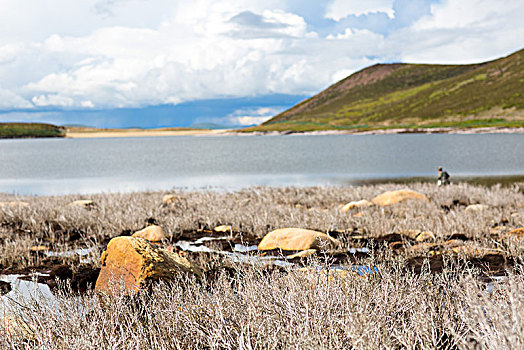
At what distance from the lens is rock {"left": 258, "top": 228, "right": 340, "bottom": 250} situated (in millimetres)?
6875

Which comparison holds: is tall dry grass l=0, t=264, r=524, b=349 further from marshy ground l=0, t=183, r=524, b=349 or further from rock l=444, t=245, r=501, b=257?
rock l=444, t=245, r=501, b=257

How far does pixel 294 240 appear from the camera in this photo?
7035 mm

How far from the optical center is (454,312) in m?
3.48

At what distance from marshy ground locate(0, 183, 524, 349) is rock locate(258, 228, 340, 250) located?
0.37 m

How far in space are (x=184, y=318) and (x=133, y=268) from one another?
175 centimetres

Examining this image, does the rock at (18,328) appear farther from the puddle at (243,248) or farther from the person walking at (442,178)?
the person walking at (442,178)

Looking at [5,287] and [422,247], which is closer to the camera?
[5,287]

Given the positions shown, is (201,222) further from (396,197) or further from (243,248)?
(396,197)

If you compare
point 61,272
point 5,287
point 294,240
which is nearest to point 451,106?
point 294,240

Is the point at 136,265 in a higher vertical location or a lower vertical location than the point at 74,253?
higher

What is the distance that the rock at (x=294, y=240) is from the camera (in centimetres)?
688

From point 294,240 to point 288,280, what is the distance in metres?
3.29

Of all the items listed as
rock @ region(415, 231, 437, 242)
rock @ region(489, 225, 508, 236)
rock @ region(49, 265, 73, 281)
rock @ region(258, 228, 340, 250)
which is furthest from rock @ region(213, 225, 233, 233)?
rock @ region(489, 225, 508, 236)

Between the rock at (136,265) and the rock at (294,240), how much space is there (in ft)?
7.07
